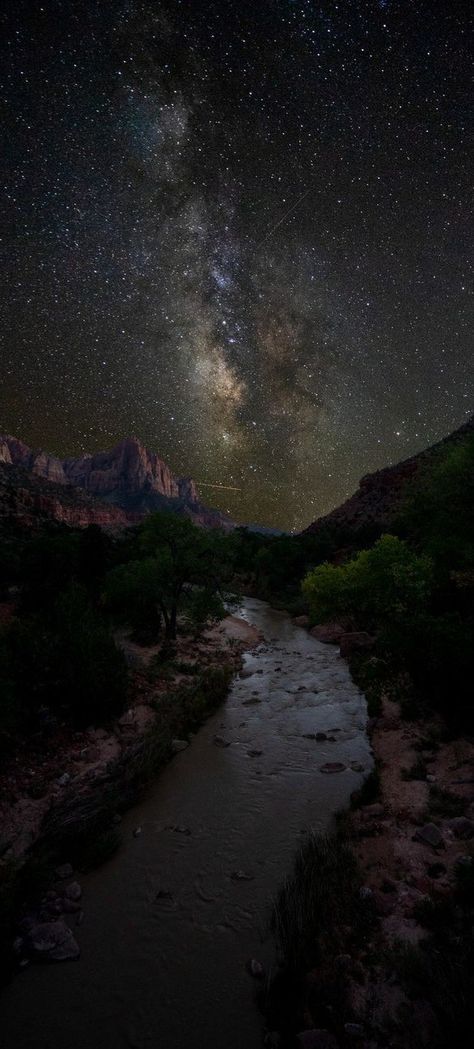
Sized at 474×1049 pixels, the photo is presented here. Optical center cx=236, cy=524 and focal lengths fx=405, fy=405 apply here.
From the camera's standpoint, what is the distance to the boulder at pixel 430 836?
8180mm

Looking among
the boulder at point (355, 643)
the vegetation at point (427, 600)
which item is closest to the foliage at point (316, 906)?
the vegetation at point (427, 600)

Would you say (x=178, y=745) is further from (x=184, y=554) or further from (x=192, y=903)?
(x=184, y=554)

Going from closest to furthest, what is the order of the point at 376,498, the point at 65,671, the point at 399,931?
the point at 399,931
the point at 65,671
the point at 376,498

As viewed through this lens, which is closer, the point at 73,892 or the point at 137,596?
the point at 73,892

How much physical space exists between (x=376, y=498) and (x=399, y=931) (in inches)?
3663

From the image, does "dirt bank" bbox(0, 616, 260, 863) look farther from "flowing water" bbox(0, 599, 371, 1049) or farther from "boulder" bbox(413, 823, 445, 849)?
"boulder" bbox(413, 823, 445, 849)

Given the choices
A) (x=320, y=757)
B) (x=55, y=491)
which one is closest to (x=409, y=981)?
(x=320, y=757)

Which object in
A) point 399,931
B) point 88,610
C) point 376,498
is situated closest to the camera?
point 399,931

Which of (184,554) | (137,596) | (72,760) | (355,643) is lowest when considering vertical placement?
(72,760)

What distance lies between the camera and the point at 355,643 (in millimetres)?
26453

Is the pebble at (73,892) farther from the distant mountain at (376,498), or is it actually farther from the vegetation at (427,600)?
the distant mountain at (376,498)

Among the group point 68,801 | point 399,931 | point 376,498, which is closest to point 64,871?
point 68,801

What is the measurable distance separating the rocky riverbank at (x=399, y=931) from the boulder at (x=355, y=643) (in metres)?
15.2

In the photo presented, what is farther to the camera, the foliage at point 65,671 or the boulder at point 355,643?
the boulder at point 355,643
